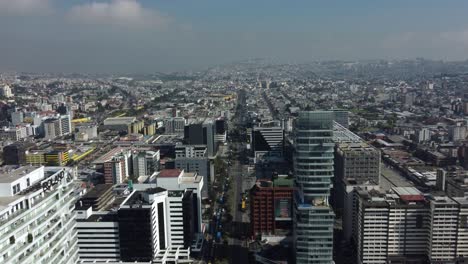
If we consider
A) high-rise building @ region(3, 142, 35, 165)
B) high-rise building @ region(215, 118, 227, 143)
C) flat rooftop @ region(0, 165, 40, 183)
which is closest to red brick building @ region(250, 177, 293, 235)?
flat rooftop @ region(0, 165, 40, 183)

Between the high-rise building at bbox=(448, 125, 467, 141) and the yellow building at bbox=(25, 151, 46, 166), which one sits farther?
the high-rise building at bbox=(448, 125, 467, 141)

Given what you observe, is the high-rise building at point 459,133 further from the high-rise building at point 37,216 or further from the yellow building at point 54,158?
the high-rise building at point 37,216

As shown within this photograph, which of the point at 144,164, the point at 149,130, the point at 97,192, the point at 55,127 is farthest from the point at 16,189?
the point at 55,127

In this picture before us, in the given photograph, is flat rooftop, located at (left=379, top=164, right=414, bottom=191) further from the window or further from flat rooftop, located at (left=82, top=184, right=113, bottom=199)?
the window

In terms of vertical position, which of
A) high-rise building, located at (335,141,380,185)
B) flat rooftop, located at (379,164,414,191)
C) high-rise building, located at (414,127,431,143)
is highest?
high-rise building, located at (335,141,380,185)

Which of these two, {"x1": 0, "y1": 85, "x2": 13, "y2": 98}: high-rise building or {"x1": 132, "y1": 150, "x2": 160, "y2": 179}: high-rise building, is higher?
{"x1": 0, "y1": 85, "x2": 13, "y2": 98}: high-rise building
